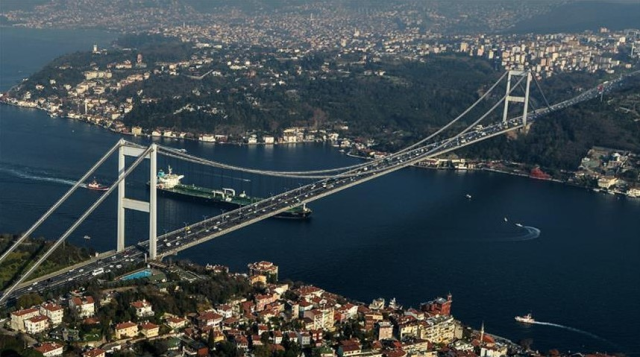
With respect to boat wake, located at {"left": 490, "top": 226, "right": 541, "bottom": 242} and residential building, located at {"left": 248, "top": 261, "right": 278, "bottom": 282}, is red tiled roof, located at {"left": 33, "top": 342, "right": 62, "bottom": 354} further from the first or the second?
boat wake, located at {"left": 490, "top": 226, "right": 541, "bottom": 242}

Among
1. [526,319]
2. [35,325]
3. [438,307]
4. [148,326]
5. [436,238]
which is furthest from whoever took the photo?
[436,238]

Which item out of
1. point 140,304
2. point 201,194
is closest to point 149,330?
point 140,304

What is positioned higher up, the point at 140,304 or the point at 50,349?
the point at 140,304

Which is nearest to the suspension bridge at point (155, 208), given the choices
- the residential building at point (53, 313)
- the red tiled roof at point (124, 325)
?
the residential building at point (53, 313)

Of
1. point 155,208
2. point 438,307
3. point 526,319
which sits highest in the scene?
point 155,208

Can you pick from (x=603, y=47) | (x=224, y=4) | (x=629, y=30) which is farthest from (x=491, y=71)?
(x=224, y=4)

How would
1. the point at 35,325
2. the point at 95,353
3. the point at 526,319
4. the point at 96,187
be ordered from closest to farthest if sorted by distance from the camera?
the point at 95,353 → the point at 35,325 → the point at 526,319 → the point at 96,187

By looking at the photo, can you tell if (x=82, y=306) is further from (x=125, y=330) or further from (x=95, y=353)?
(x=95, y=353)
